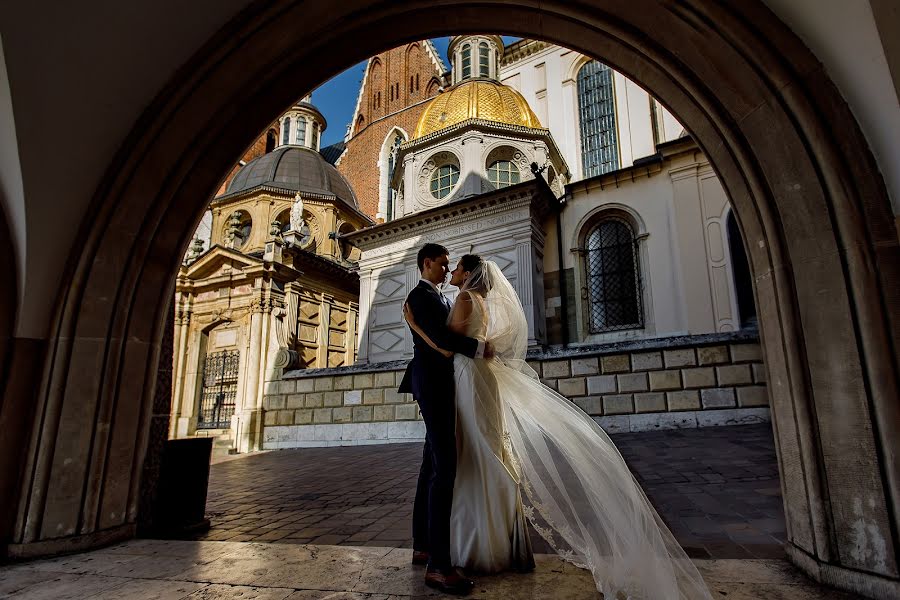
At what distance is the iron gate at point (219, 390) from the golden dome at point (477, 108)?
11290mm

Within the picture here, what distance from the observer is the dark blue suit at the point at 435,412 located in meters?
2.38

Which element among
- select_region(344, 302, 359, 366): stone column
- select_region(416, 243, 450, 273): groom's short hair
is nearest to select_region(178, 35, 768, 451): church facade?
select_region(344, 302, 359, 366): stone column

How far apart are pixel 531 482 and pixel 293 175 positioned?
2395 centimetres

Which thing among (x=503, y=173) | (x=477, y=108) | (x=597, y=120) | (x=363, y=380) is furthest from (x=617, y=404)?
(x=597, y=120)

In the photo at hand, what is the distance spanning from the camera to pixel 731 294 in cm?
1207

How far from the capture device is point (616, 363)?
32.9 feet

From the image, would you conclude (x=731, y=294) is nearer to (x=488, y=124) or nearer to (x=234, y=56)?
(x=488, y=124)

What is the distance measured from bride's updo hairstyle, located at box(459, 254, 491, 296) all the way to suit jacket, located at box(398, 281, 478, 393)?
0.21 metres

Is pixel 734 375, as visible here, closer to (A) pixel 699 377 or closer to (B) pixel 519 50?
(A) pixel 699 377

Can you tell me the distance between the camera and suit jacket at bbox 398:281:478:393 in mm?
2582

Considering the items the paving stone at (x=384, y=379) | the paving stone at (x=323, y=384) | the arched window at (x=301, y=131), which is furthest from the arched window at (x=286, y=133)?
the paving stone at (x=384, y=379)

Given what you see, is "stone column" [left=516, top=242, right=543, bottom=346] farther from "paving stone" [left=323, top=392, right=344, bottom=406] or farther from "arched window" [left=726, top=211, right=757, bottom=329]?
"paving stone" [left=323, top=392, right=344, bottom=406]

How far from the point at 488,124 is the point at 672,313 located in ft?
32.8

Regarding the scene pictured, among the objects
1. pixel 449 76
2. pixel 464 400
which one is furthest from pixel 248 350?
pixel 449 76
